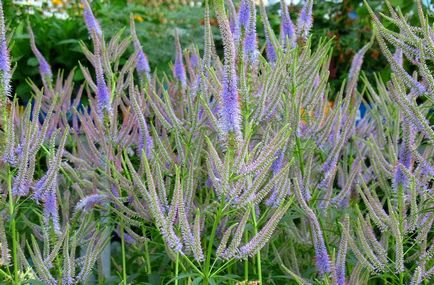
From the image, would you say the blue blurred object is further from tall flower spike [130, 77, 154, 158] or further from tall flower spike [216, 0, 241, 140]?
tall flower spike [216, 0, 241, 140]

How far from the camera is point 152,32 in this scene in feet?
30.7

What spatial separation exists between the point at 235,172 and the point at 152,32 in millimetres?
7292

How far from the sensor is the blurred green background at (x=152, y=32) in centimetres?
791

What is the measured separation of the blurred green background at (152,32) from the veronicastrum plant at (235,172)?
3.82 m

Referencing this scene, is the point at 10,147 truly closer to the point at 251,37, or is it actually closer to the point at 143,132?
the point at 143,132

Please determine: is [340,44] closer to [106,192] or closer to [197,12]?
[197,12]

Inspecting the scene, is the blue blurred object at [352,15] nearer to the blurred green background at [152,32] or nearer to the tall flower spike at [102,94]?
the blurred green background at [152,32]

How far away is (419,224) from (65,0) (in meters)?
10.7

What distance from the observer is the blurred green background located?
791cm

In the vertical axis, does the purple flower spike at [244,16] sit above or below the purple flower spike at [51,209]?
above

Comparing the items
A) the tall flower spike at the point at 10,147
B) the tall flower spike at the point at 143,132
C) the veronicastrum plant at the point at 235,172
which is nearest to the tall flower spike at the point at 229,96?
the veronicastrum plant at the point at 235,172

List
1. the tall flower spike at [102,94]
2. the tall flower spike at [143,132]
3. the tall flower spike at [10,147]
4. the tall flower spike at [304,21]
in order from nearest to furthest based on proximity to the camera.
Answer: the tall flower spike at [10,147], the tall flower spike at [143,132], the tall flower spike at [102,94], the tall flower spike at [304,21]

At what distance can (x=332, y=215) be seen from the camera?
3.72 m

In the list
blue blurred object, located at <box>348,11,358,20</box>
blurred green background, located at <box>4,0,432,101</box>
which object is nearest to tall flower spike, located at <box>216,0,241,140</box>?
blurred green background, located at <box>4,0,432,101</box>
